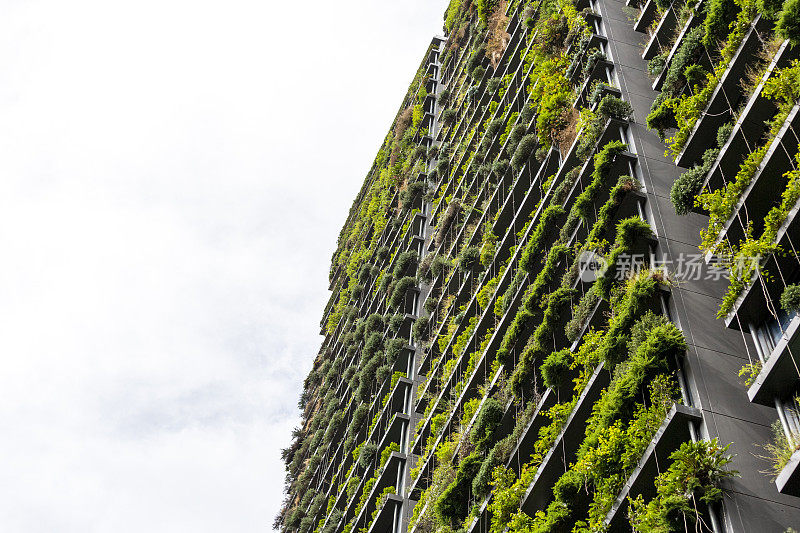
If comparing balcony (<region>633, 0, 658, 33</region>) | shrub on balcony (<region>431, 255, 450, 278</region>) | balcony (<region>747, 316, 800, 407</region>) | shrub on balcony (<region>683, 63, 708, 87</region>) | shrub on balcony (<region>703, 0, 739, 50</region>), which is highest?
balcony (<region>633, 0, 658, 33</region>)

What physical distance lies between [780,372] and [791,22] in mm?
6577

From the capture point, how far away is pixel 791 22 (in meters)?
15.1

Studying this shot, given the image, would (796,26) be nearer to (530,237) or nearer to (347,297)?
(530,237)

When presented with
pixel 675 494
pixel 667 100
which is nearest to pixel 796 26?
pixel 667 100

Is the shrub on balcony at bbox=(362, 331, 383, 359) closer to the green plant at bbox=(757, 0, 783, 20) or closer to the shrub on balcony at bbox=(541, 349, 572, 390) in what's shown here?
the shrub on balcony at bbox=(541, 349, 572, 390)

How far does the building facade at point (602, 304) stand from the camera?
13836mm

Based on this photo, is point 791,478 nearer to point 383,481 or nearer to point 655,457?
point 655,457

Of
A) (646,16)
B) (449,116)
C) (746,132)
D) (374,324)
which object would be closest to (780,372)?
(746,132)

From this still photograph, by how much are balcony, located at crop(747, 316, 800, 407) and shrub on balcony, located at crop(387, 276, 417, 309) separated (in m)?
23.0

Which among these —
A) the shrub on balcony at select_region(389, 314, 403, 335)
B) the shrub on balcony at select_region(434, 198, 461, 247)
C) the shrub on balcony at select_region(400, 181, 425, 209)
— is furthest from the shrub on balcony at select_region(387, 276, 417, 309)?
the shrub on balcony at select_region(400, 181, 425, 209)

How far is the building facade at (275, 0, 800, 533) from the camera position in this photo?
13.8m

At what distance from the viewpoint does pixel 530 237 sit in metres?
24.3

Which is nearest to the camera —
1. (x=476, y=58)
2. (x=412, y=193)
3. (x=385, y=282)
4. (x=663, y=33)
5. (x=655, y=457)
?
(x=655, y=457)

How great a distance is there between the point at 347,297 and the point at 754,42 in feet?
111
